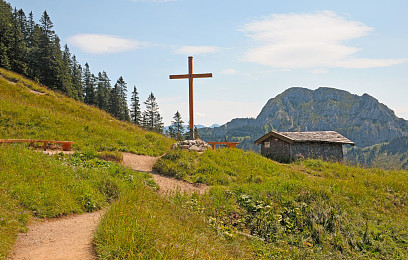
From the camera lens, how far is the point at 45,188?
7277 mm

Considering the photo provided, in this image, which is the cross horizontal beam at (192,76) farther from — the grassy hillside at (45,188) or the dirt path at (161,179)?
the grassy hillside at (45,188)

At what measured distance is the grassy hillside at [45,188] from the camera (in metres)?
5.81

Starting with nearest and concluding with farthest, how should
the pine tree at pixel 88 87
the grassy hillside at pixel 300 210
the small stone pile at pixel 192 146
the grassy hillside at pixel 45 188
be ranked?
the grassy hillside at pixel 45 188 < the grassy hillside at pixel 300 210 < the small stone pile at pixel 192 146 < the pine tree at pixel 88 87

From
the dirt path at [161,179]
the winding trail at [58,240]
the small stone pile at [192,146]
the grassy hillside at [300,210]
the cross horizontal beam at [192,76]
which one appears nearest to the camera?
the winding trail at [58,240]

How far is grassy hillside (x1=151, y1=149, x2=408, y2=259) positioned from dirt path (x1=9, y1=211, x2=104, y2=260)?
3095 millimetres

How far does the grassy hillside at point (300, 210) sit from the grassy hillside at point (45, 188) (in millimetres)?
2975

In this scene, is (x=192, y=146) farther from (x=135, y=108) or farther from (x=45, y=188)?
(x=135, y=108)

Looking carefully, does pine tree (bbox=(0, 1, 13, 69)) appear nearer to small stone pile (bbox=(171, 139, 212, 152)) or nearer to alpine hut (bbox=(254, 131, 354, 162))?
small stone pile (bbox=(171, 139, 212, 152))

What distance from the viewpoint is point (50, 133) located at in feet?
52.1

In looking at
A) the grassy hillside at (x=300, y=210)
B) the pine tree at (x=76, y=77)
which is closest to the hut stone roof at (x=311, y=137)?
the grassy hillside at (x=300, y=210)

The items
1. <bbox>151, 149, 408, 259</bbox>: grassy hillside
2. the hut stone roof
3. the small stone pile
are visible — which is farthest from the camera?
the hut stone roof

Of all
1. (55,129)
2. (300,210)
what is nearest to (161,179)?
(300,210)

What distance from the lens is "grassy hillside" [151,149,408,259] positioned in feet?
23.3

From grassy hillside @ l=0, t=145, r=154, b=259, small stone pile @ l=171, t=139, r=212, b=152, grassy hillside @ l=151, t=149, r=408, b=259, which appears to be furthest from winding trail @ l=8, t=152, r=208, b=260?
small stone pile @ l=171, t=139, r=212, b=152
